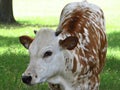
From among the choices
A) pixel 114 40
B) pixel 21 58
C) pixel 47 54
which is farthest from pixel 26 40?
pixel 114 40

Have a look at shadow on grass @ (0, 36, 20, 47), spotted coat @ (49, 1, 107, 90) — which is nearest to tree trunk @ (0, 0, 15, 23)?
shadow on grass @ (0, 36, 20, 47)

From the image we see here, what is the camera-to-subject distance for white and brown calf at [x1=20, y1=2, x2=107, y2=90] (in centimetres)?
591

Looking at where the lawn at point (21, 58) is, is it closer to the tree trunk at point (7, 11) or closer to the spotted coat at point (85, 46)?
the tree trunk at point (7, 11)

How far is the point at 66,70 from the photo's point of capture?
21.0 feet

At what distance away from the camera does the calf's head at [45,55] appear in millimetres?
5824

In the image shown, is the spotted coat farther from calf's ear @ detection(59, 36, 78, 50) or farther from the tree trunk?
the tree trunk

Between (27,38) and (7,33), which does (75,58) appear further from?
(7,33)

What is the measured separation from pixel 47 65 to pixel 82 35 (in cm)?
113

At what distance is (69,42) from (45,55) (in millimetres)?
405

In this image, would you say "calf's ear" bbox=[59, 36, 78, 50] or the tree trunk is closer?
"calf's ear" bbox=[59, 36, 78, 50]

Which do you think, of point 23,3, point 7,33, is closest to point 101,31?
point 7,33

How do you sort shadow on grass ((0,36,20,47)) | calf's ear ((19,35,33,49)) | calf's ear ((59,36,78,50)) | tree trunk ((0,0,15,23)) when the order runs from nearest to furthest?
calf's ear ((59,36,78,50))
calf's ear ((19,35,33,49))
shadow on grass ((0,36,20,47))
tree trunk ((0,0,15,23))

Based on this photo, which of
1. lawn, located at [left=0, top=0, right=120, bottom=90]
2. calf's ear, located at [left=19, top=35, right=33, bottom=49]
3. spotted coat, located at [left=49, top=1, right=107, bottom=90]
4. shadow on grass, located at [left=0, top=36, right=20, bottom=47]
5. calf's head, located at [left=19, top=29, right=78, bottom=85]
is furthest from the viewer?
shadow on grass, located at [left=0, top=36, right=20, bottom=47]

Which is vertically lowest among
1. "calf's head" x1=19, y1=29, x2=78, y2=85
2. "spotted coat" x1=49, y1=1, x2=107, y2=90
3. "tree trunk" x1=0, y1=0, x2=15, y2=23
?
"tree trunk" x1=0, y1=0, x2=15, y2=23
